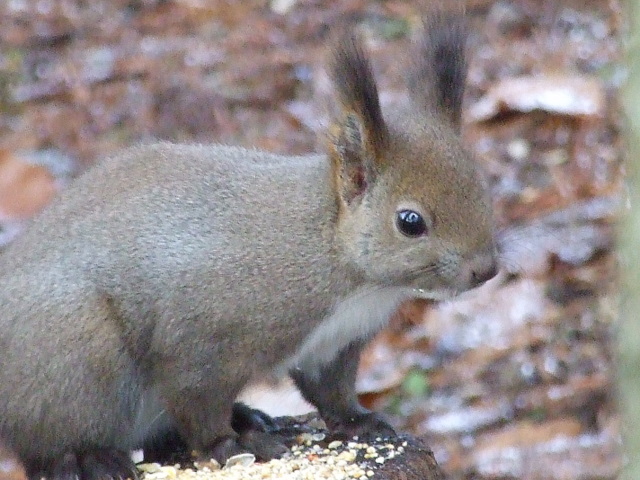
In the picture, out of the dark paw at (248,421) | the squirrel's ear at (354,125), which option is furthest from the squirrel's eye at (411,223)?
the dark paw at (248,421)

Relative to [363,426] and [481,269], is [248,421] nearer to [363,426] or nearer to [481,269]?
[363,426]

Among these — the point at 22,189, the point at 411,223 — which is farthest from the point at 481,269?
the point at 22,189

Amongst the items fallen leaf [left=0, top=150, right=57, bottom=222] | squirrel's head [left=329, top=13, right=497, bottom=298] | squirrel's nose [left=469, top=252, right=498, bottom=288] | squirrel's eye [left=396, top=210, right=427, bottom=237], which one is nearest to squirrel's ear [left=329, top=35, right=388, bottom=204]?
squirrel's head [left=329, top=13, right=497, bottom=298]

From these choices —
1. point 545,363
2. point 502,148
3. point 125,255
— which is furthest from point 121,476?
point 502,148

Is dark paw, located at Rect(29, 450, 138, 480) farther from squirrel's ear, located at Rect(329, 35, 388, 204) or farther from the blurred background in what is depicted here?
squirrel's ear, located at Rect(329, 35, 388, 204)

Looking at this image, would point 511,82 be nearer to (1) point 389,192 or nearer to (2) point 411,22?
(2) point 411,22

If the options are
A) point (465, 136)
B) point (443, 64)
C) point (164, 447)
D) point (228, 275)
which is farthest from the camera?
point (465, 136)

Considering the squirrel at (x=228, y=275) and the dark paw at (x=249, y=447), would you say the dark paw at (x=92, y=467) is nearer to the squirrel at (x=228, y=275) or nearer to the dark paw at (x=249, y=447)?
the squirrel at (x=228, y=275)
